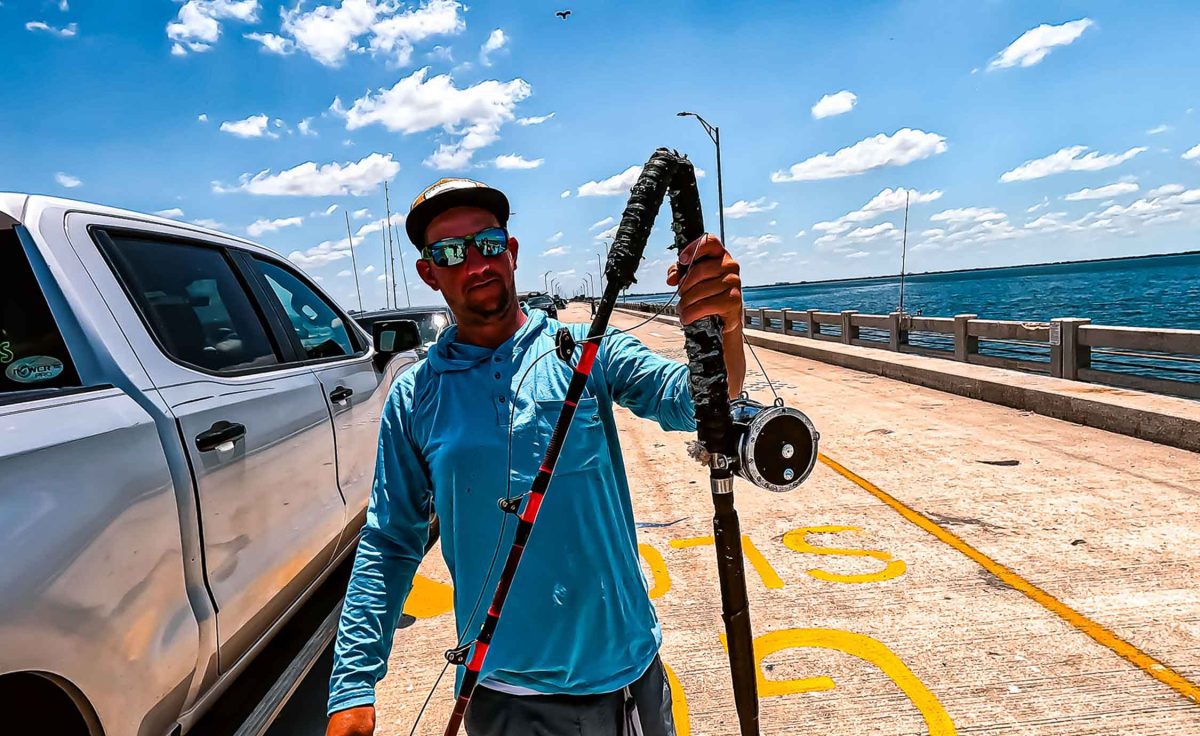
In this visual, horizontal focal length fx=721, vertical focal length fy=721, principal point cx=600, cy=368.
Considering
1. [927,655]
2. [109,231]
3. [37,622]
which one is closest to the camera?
[37,622]

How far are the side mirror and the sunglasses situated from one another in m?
2.71

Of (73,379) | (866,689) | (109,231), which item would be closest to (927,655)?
(866,689)

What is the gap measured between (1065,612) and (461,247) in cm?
369

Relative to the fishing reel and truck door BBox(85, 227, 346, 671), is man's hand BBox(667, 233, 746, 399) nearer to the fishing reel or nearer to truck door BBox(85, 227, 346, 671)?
the fishing reel

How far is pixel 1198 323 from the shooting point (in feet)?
151

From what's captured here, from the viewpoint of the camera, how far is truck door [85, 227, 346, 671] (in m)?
2.38

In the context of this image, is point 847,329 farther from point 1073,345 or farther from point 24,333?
point 24,333

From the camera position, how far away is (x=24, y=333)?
244 centimetres

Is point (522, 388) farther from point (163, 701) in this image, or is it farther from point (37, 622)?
point (163, 701)

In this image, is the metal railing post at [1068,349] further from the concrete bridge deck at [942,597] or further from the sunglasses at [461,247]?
the sunglasses at [461,247]

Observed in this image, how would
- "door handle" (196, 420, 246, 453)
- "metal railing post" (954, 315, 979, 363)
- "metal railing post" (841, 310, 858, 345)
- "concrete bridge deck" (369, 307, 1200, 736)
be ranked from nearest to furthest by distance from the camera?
1. "door handle" (196, 420, 246, 453)
2. "concrete bridge deck" (369, 307, 1200, 736)
3. "metal railing post" (954, 315, 979, 363)
4. "metal railing post" (841, 310, 858, 345)

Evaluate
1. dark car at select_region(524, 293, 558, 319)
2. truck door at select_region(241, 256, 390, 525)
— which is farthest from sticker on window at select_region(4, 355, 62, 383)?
dark car at select_region(524, 293, 558, 319)

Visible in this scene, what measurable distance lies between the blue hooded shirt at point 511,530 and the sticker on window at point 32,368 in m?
1.36

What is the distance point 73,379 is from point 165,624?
829 millimetres
